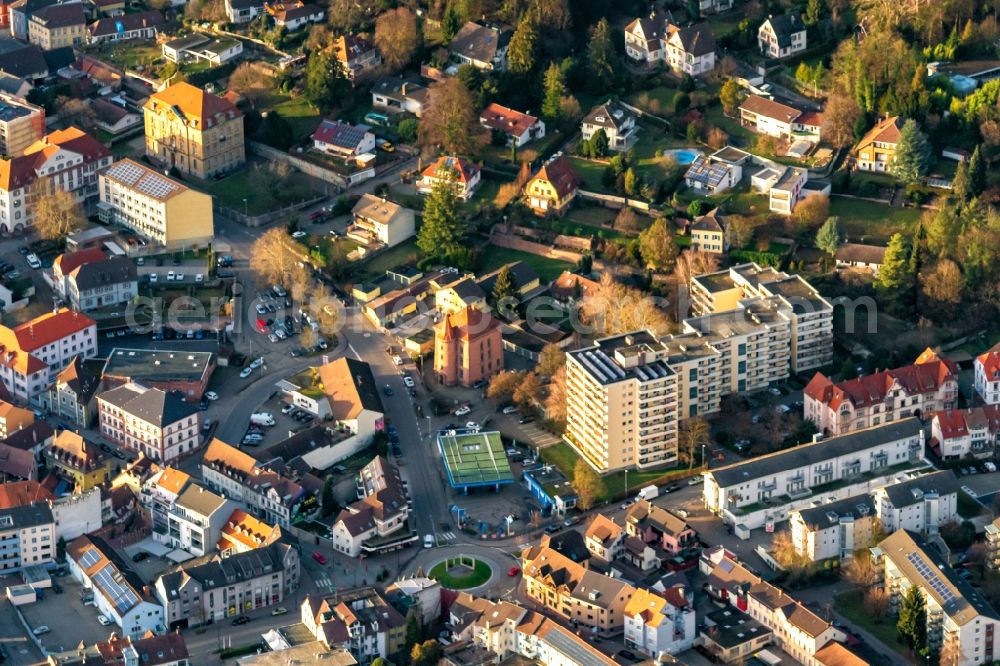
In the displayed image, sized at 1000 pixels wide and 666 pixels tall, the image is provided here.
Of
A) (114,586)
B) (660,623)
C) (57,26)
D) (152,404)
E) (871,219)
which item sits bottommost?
(114,586)

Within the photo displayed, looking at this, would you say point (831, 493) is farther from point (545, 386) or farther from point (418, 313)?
point (418, 313)

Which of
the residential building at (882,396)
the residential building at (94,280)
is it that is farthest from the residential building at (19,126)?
the residential building at (882,396)

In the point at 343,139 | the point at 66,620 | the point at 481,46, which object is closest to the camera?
the point at 66,620

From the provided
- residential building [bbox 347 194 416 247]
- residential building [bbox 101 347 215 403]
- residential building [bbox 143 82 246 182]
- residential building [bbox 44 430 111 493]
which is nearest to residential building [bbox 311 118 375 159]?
residential building [bbox 143 82 246 182]

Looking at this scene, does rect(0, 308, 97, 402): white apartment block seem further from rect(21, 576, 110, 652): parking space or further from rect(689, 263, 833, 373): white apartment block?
rect(689, 263, 833, 373): white apartment block

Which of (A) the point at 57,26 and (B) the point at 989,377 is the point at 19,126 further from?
(B) the point at 989,377

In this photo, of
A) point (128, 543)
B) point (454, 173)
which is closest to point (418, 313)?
point (454, 173)

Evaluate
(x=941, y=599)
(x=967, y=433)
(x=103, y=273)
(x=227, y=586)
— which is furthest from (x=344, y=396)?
(x=941, y=599)
